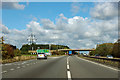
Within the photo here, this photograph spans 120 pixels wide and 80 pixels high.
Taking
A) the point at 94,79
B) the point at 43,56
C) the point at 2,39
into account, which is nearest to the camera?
the point at 94,79

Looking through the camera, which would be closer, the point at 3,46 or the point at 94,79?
the point at 94,79

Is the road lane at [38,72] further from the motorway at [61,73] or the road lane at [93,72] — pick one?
the road lane at [93,72]

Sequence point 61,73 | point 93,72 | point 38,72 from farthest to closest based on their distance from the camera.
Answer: point 38,72, point 93,72, point 61,73

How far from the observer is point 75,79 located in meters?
9.48

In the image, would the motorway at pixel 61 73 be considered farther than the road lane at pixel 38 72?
No

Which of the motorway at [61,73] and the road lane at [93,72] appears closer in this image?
the motorway at [61,73]

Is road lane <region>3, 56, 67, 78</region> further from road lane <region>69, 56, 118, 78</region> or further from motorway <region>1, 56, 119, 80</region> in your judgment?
road lane <region>69, 56, 118, 78</region>

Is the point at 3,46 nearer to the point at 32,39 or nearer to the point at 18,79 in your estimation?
the point at 18,79

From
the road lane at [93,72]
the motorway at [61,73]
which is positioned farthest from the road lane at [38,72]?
the road lane at [93,72]

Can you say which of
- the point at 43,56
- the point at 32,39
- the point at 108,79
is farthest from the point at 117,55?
the point at 108,79

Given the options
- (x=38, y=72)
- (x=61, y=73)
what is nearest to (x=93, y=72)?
(x=61, y=73)

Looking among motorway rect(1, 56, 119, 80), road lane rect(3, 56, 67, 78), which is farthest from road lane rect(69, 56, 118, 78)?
road lane rect(3, 56, 67, 78)

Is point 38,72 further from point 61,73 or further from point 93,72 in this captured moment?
point 93,72

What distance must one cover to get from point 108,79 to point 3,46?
28552mm
